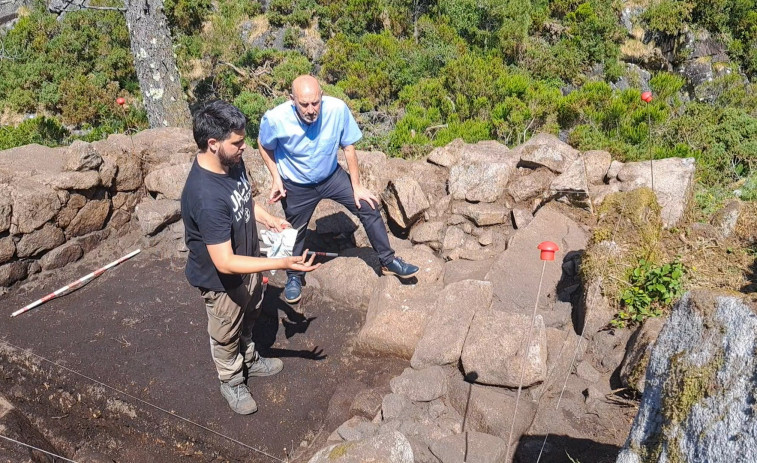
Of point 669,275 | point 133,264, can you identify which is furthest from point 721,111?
point 133,264

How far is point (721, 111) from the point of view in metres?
6.85

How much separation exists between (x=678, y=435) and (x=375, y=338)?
2.52 m

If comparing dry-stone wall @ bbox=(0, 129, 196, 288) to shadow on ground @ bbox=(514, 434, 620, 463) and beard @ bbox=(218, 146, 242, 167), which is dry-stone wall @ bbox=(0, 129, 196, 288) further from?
shadow on ground @ bbox=(514, 434, 620, 463)

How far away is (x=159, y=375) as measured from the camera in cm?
408

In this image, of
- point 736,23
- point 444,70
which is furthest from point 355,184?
point 736,23

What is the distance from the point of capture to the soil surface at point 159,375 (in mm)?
3646

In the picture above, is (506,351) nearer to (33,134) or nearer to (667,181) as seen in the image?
(667,181)

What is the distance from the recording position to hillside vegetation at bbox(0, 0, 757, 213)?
6629 mm

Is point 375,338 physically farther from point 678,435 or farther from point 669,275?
point 678,435

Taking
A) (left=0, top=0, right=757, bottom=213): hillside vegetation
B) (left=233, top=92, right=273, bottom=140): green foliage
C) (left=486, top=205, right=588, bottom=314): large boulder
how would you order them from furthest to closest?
(left=233, top=92, right=273, bottom=140): green foliage, (left=0, top=0, right=757, bottom=213): hillside vegetation, (left=486, top=205, right=588, bottom=314): large boulder

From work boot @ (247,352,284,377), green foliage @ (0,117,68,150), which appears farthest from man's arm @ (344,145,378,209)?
green foliage @ (0,117,68,150)

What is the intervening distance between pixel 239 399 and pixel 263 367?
0.33 metres

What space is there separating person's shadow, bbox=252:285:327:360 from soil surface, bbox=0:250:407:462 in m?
0.01

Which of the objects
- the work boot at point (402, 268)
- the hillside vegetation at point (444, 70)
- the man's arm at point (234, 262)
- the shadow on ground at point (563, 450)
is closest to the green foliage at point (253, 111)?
the hillside vegetation at point (444, 70)
